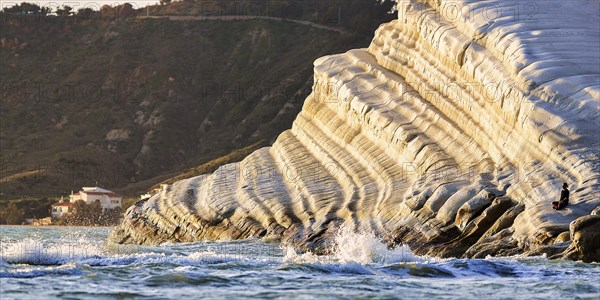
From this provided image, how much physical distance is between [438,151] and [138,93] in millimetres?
87607

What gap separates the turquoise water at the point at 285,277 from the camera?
949 inches

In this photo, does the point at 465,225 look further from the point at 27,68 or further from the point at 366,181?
the point at 27,68

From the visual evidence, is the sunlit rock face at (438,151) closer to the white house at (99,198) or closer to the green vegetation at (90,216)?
the green vegetation at (90,216)

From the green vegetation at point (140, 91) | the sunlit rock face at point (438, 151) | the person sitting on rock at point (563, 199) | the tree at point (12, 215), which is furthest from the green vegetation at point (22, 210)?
the person sitting on rock at point (563, 199)

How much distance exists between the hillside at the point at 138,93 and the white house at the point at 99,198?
740 cm

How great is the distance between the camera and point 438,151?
41.5 meters

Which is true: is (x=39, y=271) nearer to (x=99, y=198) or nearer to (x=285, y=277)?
(x=285, y=277)

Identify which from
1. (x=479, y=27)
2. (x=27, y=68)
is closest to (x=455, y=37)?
(x=479, y=27)

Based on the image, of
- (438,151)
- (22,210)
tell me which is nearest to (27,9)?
(22,210)

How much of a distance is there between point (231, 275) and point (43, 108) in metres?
99.6

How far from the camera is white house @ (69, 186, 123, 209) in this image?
91.4 m

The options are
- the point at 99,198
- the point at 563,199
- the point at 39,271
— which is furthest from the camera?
the point at 99,198

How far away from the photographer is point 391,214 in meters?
39.6

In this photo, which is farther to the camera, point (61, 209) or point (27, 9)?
point (27, 9)
